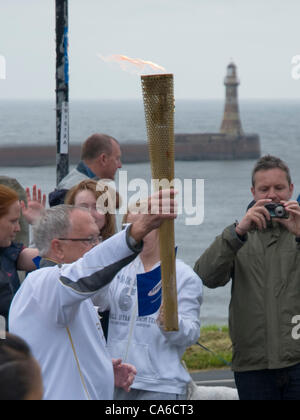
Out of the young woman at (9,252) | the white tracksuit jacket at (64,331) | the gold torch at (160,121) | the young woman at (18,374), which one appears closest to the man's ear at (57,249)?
the white tracksuit jacket at (64,331)

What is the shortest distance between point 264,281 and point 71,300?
1.85m

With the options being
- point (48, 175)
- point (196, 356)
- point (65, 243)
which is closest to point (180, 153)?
point (48, 175)

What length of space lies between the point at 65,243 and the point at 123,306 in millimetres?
1017

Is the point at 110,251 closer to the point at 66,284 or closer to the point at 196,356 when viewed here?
the point at 66,284

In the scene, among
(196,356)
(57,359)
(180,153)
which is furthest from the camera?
(180,153)

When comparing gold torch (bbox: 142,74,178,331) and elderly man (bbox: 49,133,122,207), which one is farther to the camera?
elderly man (bbox: 49,133,122,207)

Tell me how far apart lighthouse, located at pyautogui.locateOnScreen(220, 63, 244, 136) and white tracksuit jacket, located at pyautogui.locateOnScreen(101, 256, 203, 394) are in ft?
293

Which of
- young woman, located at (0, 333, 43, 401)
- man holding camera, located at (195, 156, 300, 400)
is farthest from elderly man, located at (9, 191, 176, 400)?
man holding camera, located at (195, 156, 300, 400)

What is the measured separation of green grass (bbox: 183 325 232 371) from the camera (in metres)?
8.80

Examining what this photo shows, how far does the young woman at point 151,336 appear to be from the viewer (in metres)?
4.55

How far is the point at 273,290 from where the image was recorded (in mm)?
4863

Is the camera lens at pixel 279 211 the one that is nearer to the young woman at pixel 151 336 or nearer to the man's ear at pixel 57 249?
the young woman at pixel 151 336

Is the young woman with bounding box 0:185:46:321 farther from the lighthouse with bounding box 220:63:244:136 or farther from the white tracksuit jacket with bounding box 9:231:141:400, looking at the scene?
the lighthouse with bounding box 220:63:244:136

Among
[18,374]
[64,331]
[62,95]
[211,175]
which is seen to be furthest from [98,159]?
[211,175]
